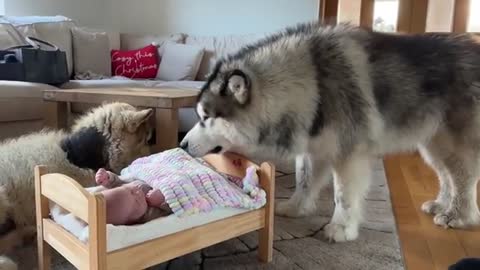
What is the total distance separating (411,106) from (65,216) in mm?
1343

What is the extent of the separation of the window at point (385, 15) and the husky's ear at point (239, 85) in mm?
2360

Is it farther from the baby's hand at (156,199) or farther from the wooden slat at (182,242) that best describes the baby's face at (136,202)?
the wooden slat at (182,242)

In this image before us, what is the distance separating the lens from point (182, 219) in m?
1.31

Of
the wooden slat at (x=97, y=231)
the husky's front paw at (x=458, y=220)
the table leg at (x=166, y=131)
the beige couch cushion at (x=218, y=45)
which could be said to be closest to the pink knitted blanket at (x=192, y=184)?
the wooden slat at (x=97, y=231)

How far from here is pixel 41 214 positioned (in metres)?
1.38

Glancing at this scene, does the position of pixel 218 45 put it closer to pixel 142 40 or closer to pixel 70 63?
pixel 142 40

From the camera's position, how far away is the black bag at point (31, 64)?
288cm

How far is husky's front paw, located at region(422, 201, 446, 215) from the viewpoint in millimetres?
2164

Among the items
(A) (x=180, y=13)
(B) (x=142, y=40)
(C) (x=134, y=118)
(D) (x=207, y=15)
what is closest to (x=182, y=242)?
(C) (x=134, y=118)

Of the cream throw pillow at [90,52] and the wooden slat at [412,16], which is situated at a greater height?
the wooden slat at [412,16]

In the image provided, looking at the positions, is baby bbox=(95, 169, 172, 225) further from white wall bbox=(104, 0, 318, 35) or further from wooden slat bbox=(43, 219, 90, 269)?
white wall bbox=(104, 0, 318, 35)

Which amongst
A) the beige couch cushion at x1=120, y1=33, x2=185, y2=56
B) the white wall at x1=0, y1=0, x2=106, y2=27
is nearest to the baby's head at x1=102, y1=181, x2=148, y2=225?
the beige couch cushion at x1=120, y1=33, x2=185, y2=56

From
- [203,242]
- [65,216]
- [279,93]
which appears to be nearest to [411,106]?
[279,93]

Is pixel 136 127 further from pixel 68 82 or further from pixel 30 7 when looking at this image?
pixel 30 7
